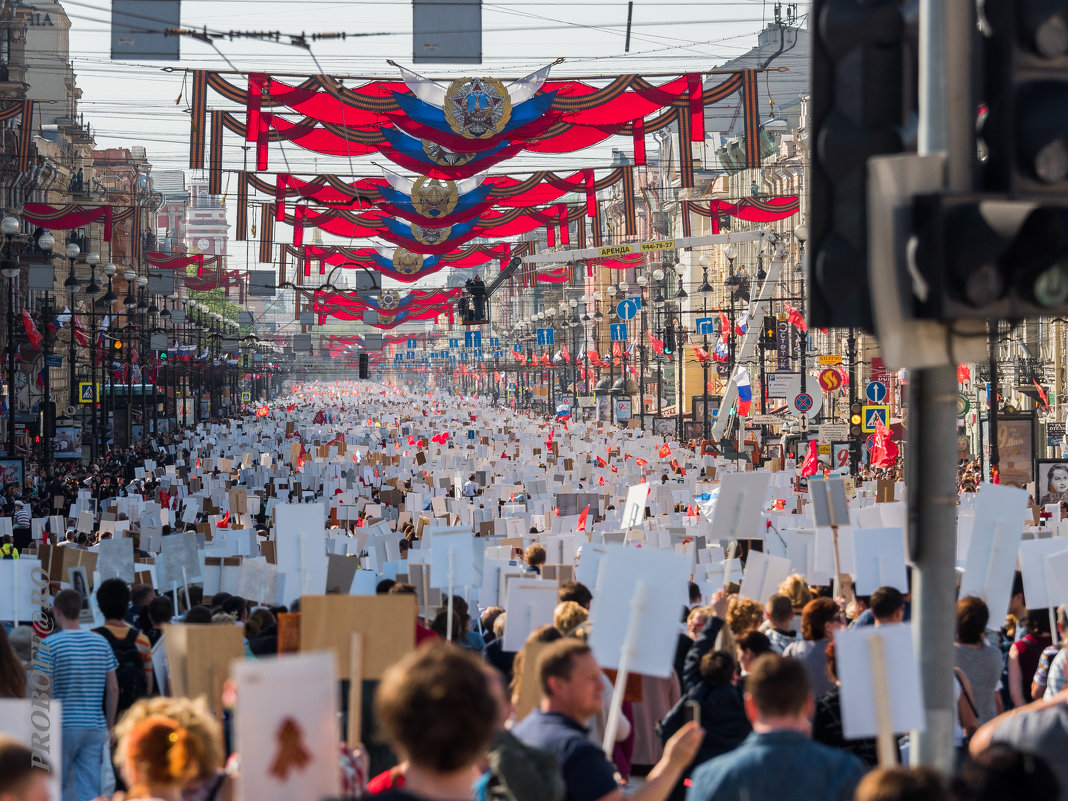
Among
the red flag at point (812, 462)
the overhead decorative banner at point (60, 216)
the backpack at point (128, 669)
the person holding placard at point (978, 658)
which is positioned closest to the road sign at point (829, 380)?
the red flag at point (812, 462)

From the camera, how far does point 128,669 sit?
9523mm

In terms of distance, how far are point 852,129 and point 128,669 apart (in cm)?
635

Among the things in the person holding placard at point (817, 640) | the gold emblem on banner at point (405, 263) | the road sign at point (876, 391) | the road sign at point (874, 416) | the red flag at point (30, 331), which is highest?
the gold emblem on banner at point (405, 263)

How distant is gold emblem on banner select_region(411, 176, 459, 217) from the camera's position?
30.6 metres

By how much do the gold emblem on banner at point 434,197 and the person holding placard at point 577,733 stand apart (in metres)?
25.4

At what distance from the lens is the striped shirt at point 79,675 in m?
8.54

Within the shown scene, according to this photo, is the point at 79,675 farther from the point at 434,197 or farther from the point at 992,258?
the point at 434,197

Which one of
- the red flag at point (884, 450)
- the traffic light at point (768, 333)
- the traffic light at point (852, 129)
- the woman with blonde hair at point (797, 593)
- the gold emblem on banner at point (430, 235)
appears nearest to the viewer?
the traffic light at point (852, 129)

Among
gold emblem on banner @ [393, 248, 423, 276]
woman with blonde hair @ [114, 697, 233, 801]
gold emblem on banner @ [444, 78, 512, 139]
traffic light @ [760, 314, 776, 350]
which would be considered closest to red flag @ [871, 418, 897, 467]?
traffic light @ [760, 314, 776, 350]

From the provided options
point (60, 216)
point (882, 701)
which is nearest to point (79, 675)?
point (882, 701)

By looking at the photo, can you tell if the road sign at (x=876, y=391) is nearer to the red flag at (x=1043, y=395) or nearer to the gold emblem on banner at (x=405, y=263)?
the red flag at (x=1043, y=395)

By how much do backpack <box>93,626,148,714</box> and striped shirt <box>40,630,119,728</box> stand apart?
0.75 metres

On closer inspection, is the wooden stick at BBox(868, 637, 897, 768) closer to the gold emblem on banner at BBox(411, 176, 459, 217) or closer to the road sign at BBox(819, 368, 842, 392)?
the gold emblem on banner at BBox(411, 176, 459, 217)

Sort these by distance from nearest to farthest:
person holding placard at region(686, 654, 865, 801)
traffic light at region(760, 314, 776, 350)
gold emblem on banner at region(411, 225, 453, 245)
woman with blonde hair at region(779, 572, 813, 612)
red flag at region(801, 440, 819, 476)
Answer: person holding placard at region(686, 654, 865, 801)
woman with blonde hair at region(779, 572, 813, 612)
red flag at region(801, 440, 819, 476)
gold emblem on banner at region(411, 225, 453, 245)
traffic light at region(760, 314, 776, 350)
